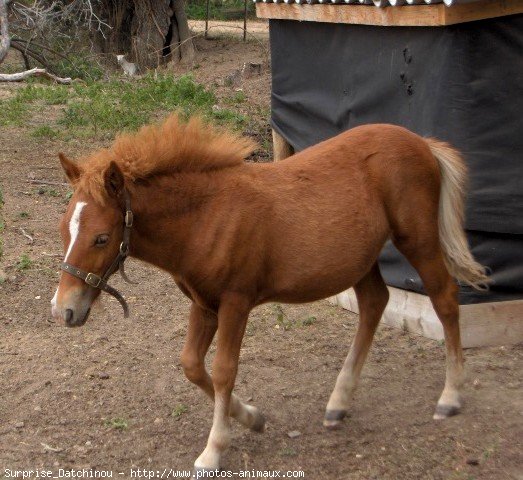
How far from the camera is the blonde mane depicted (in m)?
3.96

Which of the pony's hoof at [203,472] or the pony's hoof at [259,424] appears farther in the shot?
the pony's hoof at [259,424]

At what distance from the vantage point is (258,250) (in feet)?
13.5

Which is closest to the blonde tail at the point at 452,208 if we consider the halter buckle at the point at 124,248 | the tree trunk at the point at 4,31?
the halter buckle at the point at 124,248

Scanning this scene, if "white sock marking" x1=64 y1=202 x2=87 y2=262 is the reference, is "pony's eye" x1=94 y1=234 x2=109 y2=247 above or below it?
below

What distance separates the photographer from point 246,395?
5051 mm

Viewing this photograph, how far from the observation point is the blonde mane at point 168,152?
156 inches

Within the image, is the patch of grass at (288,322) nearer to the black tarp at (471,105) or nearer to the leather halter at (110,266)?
the black tarp at (471,105)

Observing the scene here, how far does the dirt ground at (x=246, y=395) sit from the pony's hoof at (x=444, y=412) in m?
0.04

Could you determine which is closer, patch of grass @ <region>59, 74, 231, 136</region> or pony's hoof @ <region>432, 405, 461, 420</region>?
pony's hoof @ <region>432, 405, 461, 420</region>

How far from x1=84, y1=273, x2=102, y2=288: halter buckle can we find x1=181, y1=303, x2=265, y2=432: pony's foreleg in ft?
2.18

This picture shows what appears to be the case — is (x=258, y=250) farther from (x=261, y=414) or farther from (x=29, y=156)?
(x=29, y=156)

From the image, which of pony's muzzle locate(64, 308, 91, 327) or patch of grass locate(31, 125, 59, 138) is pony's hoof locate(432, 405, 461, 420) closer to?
pony's muzzle locate(64, 308, 91, 327)

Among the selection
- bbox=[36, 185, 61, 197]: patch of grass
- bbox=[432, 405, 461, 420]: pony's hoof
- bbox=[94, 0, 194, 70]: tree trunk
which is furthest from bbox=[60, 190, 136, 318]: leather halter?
bbox=[94, 0, 194, 70]: tree trunk

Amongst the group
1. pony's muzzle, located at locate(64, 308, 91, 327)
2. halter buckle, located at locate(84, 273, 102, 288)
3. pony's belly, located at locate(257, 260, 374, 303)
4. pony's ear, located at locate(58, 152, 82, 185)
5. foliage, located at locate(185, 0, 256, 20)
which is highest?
pony's ear, located at locate(58, 152, 82, 185)
